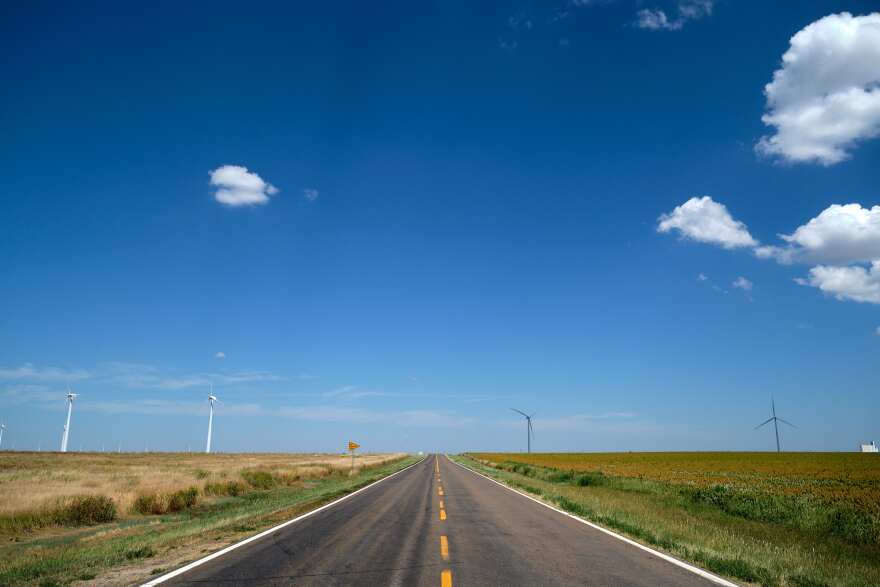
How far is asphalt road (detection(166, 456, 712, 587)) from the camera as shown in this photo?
26.3ft

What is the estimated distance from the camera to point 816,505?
698 inches

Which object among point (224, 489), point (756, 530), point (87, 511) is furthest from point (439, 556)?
point (224, 489)

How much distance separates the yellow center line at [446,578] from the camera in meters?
7.55

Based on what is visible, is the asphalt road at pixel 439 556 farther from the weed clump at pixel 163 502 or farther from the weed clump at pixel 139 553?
the weed clump at pixel 163 502

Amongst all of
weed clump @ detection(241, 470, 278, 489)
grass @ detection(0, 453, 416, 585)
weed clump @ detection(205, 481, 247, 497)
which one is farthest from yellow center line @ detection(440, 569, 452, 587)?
weed clump @ detection(241, 470, 278, 489)

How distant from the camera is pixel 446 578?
26.0ft

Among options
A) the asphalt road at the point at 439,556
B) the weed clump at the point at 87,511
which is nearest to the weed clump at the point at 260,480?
the weed clump at the point at 87,511

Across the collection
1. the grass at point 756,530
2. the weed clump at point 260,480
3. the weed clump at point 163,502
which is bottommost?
the weed clump at point 260,480

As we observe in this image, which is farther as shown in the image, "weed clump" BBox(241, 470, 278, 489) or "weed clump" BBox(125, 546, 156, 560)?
"weed clump" BBox(241, 470, 278, 489)

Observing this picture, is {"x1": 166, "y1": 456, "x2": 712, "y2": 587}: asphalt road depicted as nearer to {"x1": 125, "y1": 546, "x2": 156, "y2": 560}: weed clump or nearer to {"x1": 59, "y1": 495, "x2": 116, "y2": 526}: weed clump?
{"x1": 125, "y1": 546, "x2": 156, "y2": 560}: weed clump

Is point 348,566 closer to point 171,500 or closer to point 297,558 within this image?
point 297,558

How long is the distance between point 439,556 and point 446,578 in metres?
1.80

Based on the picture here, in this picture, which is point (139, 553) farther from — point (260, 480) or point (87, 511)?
point (260, 480)

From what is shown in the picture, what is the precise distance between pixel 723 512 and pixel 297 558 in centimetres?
1708
